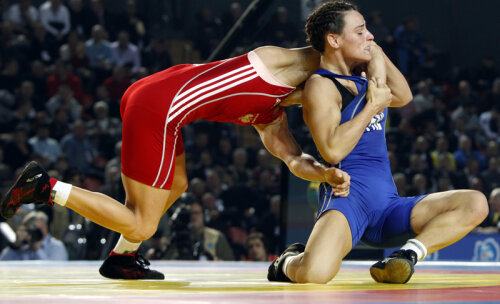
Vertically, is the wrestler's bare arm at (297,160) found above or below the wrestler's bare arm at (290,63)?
below

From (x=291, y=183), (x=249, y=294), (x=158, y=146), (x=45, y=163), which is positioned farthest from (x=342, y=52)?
(x=45, y=163)

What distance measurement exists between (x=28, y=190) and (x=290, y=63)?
1.31 metres

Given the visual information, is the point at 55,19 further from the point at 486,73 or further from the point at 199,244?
the point at 486,73

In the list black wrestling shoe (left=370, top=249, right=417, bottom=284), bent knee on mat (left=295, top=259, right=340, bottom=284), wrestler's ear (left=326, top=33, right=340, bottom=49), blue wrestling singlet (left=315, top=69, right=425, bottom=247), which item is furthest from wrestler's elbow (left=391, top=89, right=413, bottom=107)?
bent knee on mat (left=295, top=259, right=340, bottom=284)

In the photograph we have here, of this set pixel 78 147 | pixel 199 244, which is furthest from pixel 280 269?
pixel 78 147

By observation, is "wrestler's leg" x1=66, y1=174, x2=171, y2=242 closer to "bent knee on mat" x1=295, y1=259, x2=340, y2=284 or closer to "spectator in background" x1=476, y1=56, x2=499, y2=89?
"bent knee on mat" x1=295, y1=259, x2=340, y2=284

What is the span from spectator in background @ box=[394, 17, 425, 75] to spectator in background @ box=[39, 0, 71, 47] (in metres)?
Result: 4.86

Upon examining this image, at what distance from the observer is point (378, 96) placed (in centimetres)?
336

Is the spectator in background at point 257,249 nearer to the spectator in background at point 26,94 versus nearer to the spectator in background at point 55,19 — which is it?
the spectator in background at point 26,94

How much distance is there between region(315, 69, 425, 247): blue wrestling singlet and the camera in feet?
11.1

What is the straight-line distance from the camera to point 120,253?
12.3 ft

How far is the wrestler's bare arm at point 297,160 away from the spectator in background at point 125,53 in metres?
6.28

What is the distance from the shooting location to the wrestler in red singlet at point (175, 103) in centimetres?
342

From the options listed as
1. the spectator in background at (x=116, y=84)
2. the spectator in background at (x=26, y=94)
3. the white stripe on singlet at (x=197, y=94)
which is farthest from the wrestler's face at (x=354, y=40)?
the spectator in background at (x=116, y=84)
